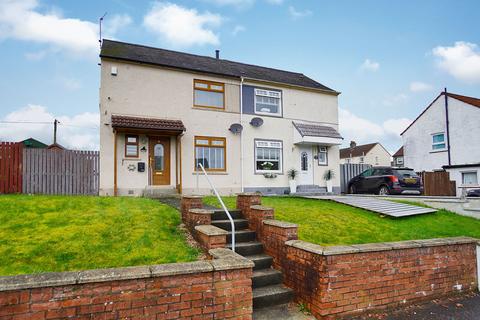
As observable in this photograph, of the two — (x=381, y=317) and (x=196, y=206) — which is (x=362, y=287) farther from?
(x=196, y=206)

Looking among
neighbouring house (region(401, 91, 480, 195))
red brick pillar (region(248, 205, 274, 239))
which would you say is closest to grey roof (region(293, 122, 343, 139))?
neighbouring house (region(401, 91, 480, 195))

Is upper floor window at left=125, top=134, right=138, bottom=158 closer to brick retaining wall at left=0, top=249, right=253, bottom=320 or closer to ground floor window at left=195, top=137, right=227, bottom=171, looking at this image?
ground floor window at left=195, top=137, right=227, bottom=171

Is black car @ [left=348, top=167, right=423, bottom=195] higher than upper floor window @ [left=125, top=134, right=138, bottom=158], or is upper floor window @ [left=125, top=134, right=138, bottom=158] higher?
upper floor window @ [left=125, top=134, right=138, bottom=158]

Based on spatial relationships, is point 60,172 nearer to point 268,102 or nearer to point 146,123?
point 146,123

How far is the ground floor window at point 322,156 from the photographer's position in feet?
54.6

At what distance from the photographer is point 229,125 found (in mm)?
14445

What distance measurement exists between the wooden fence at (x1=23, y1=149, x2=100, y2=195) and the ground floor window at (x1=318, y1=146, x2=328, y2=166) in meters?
11.0

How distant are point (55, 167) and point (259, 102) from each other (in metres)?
9.45

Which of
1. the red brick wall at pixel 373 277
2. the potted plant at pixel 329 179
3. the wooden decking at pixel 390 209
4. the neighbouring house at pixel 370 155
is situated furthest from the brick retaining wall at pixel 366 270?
the neighbouring house at pixel 370 155

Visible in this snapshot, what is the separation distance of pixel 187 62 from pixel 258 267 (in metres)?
12.0

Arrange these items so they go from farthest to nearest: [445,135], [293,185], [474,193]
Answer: [445,135], [293,185], [474,193]

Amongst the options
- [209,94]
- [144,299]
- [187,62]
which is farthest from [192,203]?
[187,62]

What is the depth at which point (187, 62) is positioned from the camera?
14844mm

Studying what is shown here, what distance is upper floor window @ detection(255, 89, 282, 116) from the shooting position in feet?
50.6
